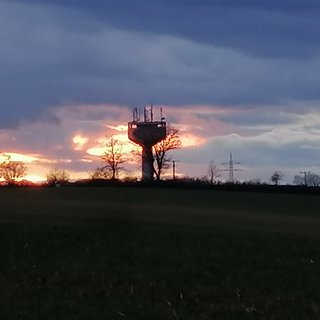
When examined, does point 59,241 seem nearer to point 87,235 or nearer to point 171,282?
point 87,235

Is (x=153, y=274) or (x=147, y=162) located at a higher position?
(x=147, y=162)

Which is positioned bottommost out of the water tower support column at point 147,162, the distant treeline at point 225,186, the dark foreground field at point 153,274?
the dark foreground field at point 153,274

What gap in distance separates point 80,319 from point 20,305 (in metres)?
1.45

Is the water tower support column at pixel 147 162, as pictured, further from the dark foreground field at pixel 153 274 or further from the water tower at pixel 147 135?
the dark foreground field at pixel 153 274

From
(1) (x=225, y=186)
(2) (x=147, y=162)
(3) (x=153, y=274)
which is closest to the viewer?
(3) (x=153, y=274)

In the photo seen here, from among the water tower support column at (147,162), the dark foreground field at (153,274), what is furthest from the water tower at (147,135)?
the dark foreground field at (153,274)

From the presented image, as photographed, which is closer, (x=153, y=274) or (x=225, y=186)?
(x=153, y=274)

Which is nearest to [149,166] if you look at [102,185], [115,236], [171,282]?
[102,185]

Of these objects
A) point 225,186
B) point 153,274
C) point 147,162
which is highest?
point 147,162

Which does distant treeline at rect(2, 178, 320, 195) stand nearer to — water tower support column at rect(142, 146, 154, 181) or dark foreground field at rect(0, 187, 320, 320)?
water tower support column at rect(142, 146, 154, 181)

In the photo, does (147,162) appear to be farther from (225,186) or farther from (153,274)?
(153,274)

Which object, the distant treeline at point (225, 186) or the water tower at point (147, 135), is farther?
the water tower at point (147, 135)

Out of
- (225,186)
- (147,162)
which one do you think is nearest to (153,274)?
(225,186)

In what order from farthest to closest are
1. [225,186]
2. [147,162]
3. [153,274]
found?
[147,162] < [225,186] < [153,274]
